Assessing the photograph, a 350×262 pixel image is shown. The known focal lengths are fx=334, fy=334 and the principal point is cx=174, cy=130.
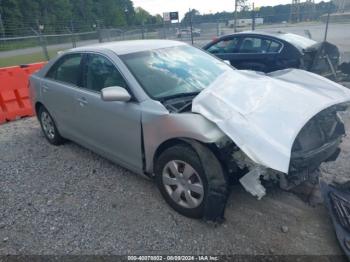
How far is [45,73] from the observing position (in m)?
5.00

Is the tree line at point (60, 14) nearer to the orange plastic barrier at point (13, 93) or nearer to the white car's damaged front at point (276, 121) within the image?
the orange plastic barrier at point (13, 93)

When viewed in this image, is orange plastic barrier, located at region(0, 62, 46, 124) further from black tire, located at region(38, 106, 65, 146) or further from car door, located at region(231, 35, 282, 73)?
car door, located at region(231, 35, 282, 73)

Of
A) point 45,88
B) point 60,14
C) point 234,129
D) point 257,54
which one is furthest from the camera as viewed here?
point 60,14

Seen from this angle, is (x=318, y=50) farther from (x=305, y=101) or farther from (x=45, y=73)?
(x=45, y=73)

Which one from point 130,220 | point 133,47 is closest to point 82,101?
point 133,47

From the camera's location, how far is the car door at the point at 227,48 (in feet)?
26.6

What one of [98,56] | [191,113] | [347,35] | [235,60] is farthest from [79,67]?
[347,35]

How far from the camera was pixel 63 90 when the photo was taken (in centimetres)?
445

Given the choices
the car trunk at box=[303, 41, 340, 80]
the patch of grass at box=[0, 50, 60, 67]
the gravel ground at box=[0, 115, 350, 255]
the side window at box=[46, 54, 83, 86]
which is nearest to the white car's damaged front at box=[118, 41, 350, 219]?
the gravel ground at box=[0, 115, 350, 255]

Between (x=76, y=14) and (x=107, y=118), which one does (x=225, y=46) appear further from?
(x=76, y=14)

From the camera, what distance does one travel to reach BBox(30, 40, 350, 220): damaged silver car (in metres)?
2.76

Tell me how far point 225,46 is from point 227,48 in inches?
3.7

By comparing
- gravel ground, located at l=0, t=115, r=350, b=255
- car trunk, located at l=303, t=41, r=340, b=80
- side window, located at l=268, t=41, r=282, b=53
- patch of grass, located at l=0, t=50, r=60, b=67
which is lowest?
patch of grass, located at l=0, t=50, r=60, b=67

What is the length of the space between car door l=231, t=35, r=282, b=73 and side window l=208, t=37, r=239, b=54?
0.57 feet
